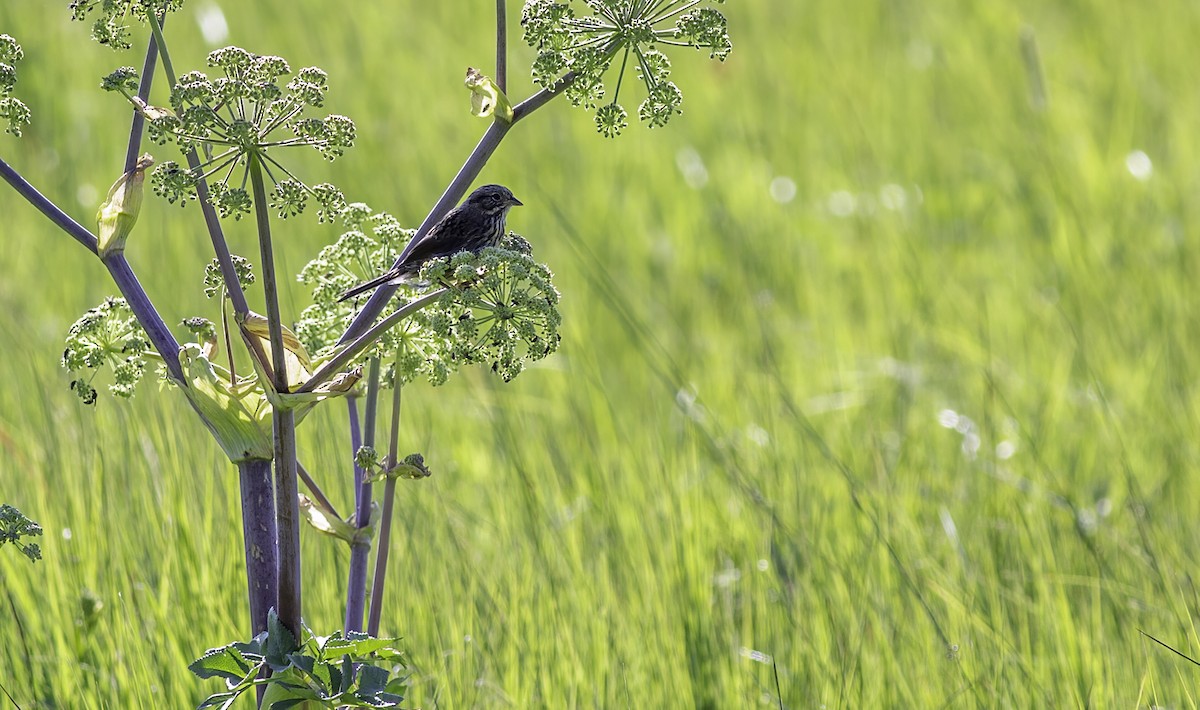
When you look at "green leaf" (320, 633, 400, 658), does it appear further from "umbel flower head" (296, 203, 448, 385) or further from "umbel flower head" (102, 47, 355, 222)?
"umbel flower head" (102, 47, 355, 222)

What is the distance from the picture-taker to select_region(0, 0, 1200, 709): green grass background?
9.69 ft

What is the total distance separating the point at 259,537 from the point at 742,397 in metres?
3.23

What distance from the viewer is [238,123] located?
1685 millimetres

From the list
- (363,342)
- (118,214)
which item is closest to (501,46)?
(363,342)

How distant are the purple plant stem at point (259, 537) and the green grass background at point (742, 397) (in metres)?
0.93

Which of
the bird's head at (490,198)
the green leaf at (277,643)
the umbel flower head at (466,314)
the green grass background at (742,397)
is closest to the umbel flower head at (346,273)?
the umbel flower head at (466,314)

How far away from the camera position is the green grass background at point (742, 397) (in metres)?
2.95

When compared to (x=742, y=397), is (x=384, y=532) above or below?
below

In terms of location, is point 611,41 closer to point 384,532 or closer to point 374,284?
point 374,284

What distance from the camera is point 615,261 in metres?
6.23

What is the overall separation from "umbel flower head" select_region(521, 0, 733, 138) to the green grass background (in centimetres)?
143

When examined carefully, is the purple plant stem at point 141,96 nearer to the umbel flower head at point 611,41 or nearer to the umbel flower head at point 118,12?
the umbel flower head at point 118,12

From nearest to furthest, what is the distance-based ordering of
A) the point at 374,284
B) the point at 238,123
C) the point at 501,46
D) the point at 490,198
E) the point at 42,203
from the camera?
the point at 238,123
the point at 42,203
the point at 501,46
the point at 374,284
the point at 490,198

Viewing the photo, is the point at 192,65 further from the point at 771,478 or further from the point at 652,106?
the point at 652,106
